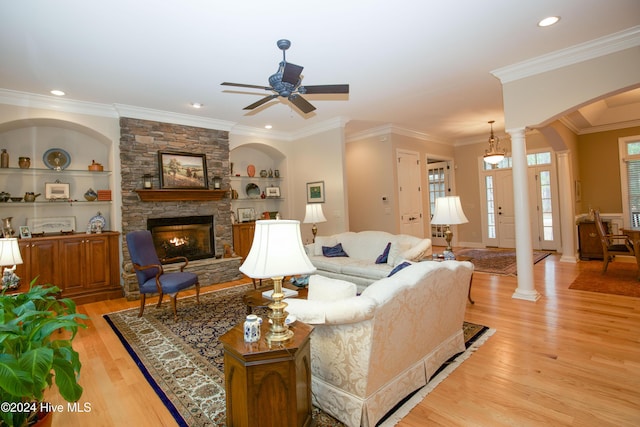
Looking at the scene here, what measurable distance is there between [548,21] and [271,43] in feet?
9.04

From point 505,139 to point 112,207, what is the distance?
30.0ft

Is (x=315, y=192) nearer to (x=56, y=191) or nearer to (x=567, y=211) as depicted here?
(x=56, y=191)

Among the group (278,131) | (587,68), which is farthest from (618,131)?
(278,131)

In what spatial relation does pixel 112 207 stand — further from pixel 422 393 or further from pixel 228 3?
pixel 422 393

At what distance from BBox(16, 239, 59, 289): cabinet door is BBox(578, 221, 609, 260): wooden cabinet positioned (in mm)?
9720

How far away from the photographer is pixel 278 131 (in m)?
7.13

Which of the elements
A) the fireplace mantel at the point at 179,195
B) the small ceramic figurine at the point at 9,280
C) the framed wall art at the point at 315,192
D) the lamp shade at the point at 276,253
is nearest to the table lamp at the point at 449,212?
the lamp shade at the point at 276,253

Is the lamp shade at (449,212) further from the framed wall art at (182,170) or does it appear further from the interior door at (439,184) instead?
the interior door at (439,184)

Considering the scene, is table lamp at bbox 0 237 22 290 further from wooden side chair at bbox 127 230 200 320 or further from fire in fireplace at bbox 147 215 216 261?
fire in fireplace at bbox 147 215 216 261

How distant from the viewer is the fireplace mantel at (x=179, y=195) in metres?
5.35

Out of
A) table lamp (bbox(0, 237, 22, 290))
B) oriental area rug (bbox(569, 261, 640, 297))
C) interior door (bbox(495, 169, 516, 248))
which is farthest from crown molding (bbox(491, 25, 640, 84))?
table lamp (bbox(0, 237, 22, 290))

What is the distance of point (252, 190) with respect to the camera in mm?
7227

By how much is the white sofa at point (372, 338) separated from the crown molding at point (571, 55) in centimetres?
318

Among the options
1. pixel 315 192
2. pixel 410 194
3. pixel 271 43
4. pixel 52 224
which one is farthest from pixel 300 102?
pixel 410 194
